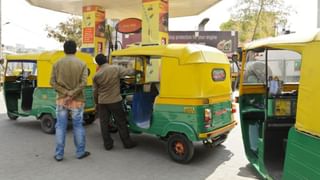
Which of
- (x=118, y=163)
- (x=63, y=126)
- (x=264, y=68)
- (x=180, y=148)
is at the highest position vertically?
(x=264, y=68)

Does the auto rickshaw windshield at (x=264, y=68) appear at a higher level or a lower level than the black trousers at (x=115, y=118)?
higher

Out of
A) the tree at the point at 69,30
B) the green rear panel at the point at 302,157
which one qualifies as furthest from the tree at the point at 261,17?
the green rear panel at the point at 302,157

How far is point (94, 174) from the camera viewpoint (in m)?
5.07

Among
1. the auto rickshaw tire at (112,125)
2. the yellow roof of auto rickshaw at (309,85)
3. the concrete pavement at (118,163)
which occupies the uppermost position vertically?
the yellow roof of auto rickshaw at (309,85)

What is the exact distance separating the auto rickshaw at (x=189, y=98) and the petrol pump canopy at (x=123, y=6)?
624cm

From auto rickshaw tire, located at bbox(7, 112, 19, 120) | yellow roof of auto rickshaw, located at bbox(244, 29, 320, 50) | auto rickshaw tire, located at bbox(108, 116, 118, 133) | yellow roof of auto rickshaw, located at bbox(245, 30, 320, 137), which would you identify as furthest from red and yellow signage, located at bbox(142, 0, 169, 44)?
yellow roof of auto rickshaw, located at bbox(245, 30, 320, 137)

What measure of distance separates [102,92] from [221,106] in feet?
7.00

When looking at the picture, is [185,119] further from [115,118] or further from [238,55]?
[115,118]

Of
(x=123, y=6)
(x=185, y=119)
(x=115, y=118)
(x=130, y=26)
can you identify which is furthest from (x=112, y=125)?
(x=123, y=6)

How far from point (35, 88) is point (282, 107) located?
590cm

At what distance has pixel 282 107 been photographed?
4.30 meters

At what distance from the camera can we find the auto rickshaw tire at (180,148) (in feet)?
18.1

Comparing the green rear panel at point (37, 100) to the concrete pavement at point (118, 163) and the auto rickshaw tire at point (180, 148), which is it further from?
the auto rickshaw tire at point (180, 148)

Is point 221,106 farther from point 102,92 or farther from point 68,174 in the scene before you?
point 68,174
